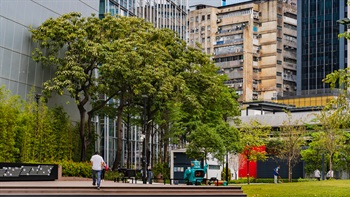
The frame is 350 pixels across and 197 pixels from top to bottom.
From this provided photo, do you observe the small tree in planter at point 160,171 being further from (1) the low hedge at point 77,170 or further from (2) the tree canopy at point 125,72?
(1) the low hedge at point 77,170

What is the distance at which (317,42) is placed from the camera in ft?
490

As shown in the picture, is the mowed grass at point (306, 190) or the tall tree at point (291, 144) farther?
the tall tree at point (291, 144)

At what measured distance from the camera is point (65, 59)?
187 feet

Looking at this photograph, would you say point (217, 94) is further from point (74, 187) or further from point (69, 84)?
point (74, 187)

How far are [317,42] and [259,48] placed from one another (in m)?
11.8

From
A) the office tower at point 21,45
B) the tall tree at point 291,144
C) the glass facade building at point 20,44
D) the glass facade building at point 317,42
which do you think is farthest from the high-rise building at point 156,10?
the glass facade building at point 317,42

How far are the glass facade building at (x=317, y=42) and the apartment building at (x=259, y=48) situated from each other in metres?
3.05

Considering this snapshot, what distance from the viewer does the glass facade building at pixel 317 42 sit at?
5802 inches

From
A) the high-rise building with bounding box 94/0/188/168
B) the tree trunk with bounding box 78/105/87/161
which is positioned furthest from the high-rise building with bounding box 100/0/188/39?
the tree trunk with bounding box 78/105/87/161

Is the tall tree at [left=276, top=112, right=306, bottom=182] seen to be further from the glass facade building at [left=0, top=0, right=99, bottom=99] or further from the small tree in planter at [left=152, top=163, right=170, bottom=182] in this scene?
the glass facade building at [left=0, top=0, right=99, bottom=99]

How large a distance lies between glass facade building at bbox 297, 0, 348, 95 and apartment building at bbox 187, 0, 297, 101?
120 inches

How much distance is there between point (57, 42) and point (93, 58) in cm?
331

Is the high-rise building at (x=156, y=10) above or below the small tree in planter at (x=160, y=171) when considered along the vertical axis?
above

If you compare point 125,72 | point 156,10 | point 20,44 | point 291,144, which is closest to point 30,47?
point 20,44
